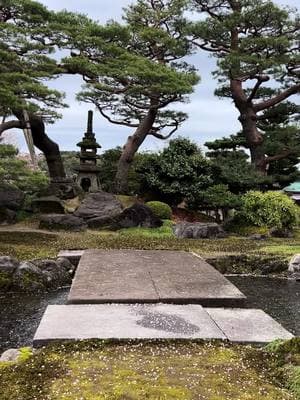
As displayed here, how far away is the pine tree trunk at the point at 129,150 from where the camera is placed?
18.4 m

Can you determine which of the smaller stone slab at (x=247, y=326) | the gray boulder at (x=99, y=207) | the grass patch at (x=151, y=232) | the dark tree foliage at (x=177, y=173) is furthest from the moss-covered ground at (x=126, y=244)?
the smaller stone slab at (x=247, y=326)

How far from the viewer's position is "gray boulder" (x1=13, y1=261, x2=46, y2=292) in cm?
682

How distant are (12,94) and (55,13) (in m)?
5.67

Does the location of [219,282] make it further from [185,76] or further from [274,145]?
[274,145]

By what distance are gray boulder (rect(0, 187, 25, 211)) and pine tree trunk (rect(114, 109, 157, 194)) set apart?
415 centimetres

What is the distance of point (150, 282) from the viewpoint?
214 inches

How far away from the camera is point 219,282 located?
218 inches

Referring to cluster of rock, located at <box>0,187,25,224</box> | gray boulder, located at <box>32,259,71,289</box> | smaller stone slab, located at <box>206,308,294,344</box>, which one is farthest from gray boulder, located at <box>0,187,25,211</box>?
smaller stone slab, located at <box>206,308,294,344</box>

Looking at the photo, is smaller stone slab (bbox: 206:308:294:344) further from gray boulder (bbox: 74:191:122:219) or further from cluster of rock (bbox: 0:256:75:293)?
gray boulder (bbox: 74:191:122:219)

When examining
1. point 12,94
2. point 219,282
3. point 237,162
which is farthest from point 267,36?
point 219,282

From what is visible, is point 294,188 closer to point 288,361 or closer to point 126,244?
point 126,244

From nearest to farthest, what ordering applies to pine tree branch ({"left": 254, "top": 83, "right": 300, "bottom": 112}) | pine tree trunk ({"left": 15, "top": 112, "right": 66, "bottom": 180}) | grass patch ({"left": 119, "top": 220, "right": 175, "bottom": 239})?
1. grass patch ({"left": 119, "top": 220, "right": 175, "bottom": 239})
2. pine tree trunk ({"left": 15, "top": 112, "right": 66, "bottom": 180})
3. pine tree branch ({"left": 254, "top": 83, "right": 300, "bottom": 112})

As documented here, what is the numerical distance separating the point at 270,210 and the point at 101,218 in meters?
5.13

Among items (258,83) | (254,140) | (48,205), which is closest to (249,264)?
(48,205)
